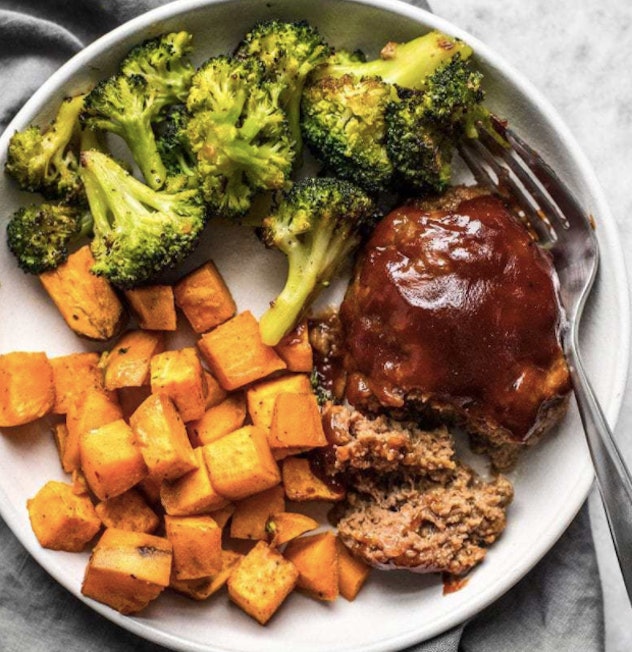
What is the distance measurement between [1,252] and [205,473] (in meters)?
1.36

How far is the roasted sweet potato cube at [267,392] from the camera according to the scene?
3.86m

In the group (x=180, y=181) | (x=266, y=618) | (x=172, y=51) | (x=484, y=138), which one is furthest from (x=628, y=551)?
(x=172, y=51)

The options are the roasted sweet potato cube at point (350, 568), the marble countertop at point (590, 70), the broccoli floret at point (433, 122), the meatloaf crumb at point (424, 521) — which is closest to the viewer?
the broccoli floret at point (433, 122)

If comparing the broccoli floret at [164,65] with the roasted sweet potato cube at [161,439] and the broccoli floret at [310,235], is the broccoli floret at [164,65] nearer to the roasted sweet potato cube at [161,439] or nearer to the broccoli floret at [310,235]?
the broccoli floret at [310,235]

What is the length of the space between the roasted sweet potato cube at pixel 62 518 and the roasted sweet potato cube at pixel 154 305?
0.84 metres

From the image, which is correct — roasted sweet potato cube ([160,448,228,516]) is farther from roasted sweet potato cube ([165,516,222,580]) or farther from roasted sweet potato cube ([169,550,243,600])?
roasted sweet potato cube ([169,550,243,600])

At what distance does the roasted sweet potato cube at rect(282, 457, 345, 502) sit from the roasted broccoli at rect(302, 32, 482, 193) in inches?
50.4

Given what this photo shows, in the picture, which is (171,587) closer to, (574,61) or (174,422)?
(174,422)

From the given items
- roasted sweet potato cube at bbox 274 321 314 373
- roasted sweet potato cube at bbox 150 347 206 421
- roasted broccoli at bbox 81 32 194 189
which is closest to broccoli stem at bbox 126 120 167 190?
roasted broccoli at bbox 81 32 194 189

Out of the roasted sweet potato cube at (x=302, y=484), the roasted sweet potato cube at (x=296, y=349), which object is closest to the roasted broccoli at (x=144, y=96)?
the roasted sweet potato cube at (x=296, y=349)

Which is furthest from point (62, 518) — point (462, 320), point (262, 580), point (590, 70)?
point (590, 70)

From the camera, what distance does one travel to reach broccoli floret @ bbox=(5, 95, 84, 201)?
12.2ft

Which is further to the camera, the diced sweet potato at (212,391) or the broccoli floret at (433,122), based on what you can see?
the diced sweet potato at (212,391)

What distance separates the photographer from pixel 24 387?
12.6 feet
